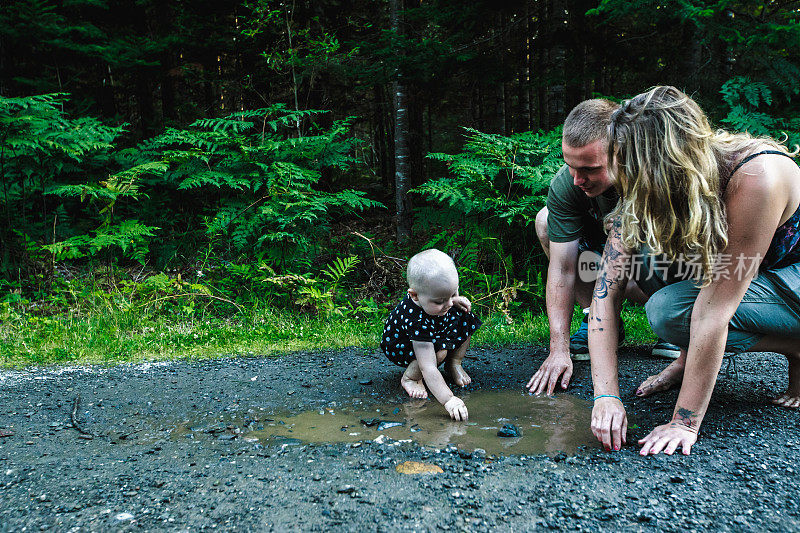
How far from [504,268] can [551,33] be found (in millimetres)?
3743

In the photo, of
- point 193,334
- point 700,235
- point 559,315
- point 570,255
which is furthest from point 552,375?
point 193,334

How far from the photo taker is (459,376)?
3492 millimetres

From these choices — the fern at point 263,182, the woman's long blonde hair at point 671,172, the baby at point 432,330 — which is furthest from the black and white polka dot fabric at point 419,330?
the fern at point 263,182

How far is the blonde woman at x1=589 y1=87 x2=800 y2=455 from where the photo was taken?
215 cm

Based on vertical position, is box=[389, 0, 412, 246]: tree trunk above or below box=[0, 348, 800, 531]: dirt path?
above

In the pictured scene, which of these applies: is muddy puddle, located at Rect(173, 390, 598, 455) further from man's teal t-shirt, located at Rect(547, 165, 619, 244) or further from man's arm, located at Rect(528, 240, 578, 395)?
man's teal t-shirt, located at Rect(547, 165, 619, 244)

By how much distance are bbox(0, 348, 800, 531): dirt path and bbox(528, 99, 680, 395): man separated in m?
0.25

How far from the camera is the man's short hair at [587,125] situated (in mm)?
Result: 2846

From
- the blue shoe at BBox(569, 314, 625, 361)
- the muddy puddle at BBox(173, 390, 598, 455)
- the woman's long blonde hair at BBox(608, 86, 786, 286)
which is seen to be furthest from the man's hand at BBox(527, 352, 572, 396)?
the woman's long blonde hair at BBox(608, 86, 786, 286)

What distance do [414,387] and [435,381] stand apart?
1.01 ft

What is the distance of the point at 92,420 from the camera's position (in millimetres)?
2955

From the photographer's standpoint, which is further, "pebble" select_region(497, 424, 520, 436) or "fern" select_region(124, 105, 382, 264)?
"fern" select_region(124, 105, 382, 264)

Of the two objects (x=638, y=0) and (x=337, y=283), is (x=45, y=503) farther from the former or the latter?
(x=638, y=0)

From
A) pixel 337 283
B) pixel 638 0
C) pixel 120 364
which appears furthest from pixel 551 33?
pixel 120 364
